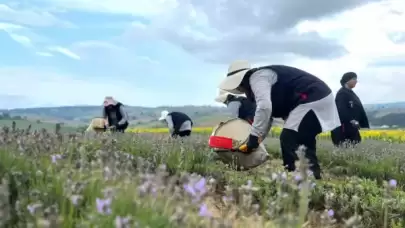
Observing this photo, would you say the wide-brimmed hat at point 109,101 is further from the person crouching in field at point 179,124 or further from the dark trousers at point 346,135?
the dark trousers at point 346,135

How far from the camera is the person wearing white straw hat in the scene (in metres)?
6.36

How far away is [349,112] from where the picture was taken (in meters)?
10.4

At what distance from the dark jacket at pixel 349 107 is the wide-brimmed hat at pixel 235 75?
4.10 metres

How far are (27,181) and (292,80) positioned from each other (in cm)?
348

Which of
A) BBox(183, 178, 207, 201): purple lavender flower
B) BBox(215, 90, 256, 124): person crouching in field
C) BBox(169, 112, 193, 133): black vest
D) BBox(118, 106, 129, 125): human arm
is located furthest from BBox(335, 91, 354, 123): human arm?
BBox(183, 178, 207, 201): purple lavender flower

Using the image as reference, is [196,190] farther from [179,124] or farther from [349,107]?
[179,124]

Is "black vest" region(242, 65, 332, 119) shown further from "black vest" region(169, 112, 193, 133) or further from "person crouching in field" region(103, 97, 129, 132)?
"black vest" region(169, 112, 193, 133)

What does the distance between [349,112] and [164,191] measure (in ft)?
25.2

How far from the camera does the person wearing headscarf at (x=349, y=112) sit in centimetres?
1029

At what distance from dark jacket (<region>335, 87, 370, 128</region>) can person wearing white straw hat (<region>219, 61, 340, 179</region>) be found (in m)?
3.74

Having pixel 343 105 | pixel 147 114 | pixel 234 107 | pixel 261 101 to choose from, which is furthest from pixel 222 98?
pixel 147 114

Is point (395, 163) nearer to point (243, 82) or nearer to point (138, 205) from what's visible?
point (243, 82)

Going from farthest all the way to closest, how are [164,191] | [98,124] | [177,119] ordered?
[177,119]
[98,124]
[164,191]

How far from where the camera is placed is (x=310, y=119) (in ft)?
21.4
